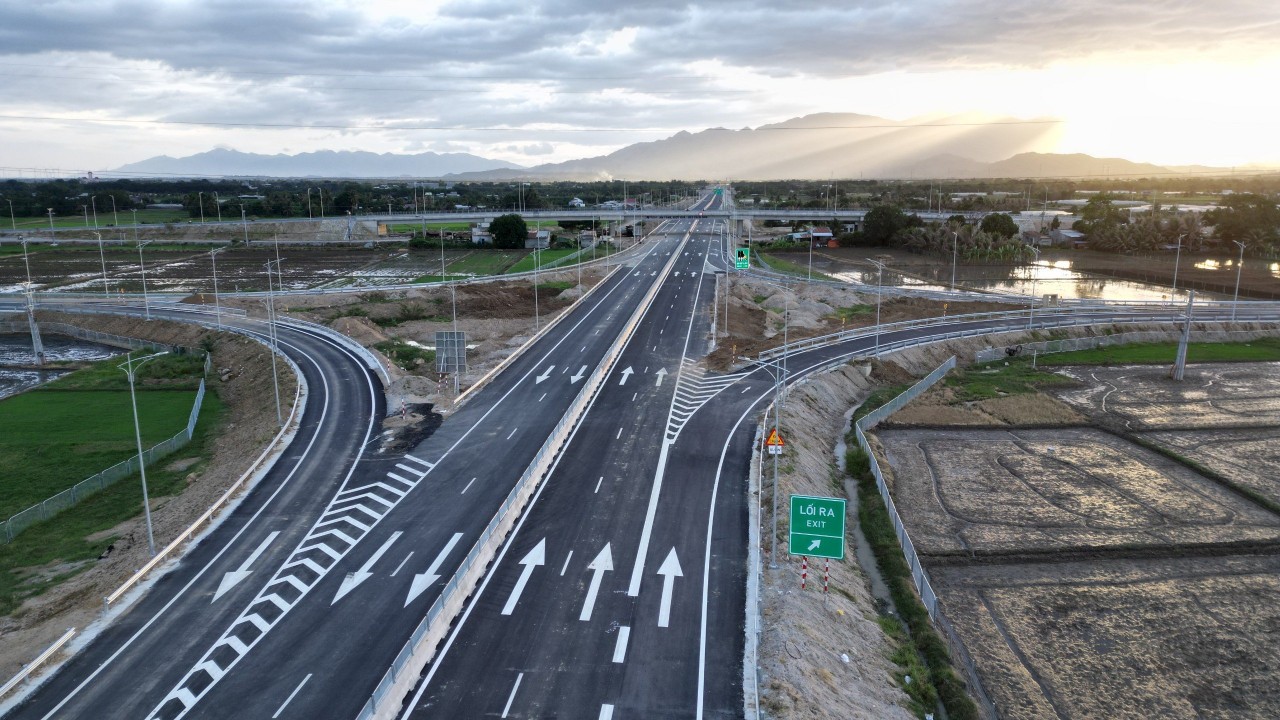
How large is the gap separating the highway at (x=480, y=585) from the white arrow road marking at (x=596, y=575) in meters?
0.09

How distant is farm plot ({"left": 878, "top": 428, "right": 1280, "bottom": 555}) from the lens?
40562 mm

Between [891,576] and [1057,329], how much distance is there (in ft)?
202

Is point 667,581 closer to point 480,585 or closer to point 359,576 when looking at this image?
point 480,585

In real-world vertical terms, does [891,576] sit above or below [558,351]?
below

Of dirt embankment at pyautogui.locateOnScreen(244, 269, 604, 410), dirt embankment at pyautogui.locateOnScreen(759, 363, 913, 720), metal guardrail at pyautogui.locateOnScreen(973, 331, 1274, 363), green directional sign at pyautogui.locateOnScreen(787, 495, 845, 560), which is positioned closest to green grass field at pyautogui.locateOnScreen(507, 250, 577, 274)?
dirt embankment at pyautogui.locateOnScreen(244, 269, 604, 410)

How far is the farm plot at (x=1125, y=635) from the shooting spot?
2828 centimetres

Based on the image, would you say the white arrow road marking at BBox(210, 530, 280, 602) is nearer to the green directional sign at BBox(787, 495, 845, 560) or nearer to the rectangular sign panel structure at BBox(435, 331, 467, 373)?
the green directional sign at BBox(787, 495, 845, 560)

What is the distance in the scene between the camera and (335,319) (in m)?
87.9

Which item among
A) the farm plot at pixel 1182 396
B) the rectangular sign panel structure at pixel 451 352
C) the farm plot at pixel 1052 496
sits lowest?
the farm plot at pixel 1052 496

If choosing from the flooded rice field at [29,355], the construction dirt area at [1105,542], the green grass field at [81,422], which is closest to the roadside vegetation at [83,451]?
the green grass field at [81,422]

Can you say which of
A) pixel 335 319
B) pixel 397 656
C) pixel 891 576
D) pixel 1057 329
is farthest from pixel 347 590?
pixel 1057 329

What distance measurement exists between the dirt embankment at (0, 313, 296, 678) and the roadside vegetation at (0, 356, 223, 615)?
88 cm

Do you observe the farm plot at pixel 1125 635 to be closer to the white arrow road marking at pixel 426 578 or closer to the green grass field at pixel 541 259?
the white arrow road marking at pixel 426 578

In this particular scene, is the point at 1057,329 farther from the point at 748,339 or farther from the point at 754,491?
the point at 754,491
